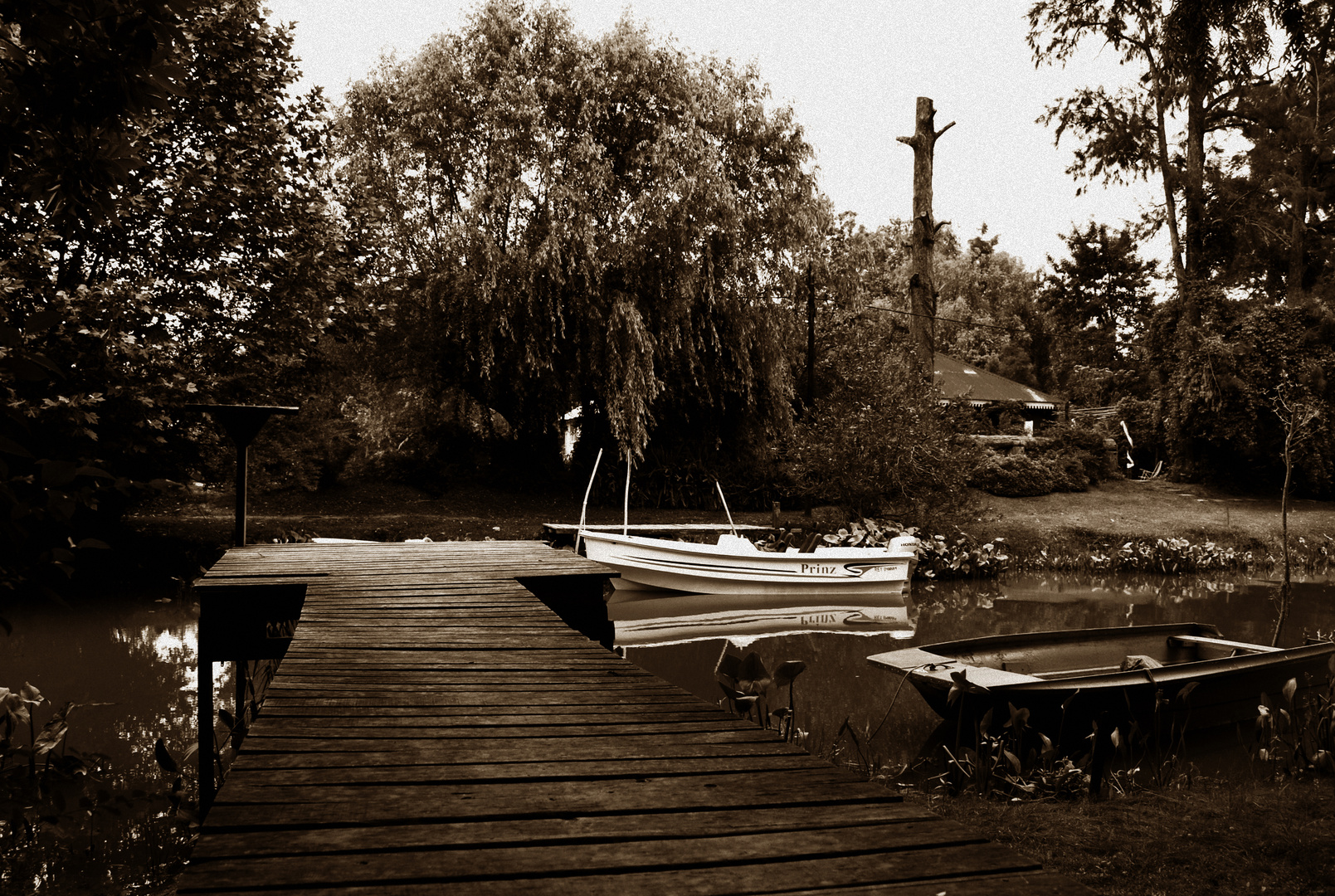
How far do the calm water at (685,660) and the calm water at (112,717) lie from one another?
2 centimetres

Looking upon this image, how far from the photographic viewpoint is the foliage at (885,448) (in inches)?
773

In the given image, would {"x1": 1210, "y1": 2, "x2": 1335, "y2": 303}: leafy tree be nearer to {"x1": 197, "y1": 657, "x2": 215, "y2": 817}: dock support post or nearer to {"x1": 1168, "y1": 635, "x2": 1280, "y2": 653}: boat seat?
{"x1": 1168, "y1": 635, "x2": 1280, "y2": 653}: boat seat

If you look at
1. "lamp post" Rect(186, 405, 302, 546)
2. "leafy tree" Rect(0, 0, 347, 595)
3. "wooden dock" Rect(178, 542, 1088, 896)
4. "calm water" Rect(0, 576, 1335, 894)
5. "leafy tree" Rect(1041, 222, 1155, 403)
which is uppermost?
"leafy tree" Rect(1041, 222, 1155, 403)

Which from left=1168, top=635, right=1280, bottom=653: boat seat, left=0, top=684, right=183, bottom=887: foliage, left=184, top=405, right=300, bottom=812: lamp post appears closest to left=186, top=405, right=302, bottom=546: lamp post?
left=184, top=405, right=300, bottom=812: lamp post

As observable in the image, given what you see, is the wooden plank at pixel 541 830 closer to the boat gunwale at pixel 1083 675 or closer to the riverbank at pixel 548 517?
the boat gunwale at pixel 1083 675

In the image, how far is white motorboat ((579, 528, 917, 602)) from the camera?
1652 centimetres

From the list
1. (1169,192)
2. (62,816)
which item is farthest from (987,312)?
(62,816)

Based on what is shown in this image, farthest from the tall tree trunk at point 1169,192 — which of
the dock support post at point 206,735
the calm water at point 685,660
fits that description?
the dock support post at point 206,735

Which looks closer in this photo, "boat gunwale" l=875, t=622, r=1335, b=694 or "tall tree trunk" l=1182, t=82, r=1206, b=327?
"boat gunwale" l=875, t=622, r=1335, b=694

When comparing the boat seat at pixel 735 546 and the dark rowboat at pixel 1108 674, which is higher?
the boat seat at pixel 735 546

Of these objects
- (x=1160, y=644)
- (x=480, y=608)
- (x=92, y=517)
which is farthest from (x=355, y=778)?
(x=92, y=517)

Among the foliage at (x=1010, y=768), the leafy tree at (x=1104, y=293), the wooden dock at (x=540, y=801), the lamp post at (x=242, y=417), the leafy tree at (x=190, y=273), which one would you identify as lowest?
the foliage at (x=1010, y=768)

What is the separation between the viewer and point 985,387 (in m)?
42.2

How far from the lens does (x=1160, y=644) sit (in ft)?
33.3
